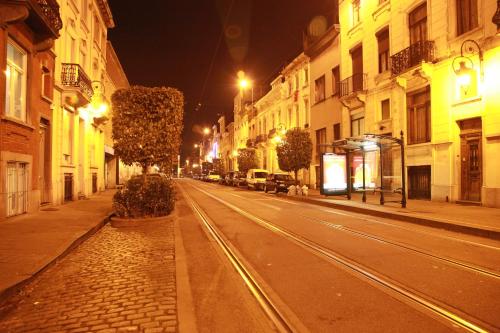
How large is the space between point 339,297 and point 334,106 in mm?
27485

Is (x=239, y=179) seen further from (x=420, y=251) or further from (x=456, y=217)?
(x=420, y=251)

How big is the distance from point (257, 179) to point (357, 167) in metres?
16.6

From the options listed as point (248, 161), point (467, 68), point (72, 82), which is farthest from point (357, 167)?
point (248, 161)

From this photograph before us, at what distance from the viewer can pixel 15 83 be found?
13.6 m

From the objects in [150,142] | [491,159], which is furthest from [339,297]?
[491,159]

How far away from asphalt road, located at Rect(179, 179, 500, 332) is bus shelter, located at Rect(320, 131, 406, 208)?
7799 millimetres

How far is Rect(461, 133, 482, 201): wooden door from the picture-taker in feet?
56.4

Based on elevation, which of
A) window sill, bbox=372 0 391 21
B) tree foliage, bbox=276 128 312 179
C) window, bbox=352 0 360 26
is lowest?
tree foliage, bbox=276 128 312 179

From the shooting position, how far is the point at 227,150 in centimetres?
9281

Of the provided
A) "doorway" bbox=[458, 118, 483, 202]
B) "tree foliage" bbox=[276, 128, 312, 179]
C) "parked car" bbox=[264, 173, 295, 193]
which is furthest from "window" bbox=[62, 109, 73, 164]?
"doorway" bbox=[458, 118, 483, 202]

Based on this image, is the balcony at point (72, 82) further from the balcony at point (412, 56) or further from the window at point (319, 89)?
the window at point (319, 89)

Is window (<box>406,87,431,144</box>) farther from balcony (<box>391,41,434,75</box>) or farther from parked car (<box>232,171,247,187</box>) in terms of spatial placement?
parked car (<box>232,171,247,187</box>)

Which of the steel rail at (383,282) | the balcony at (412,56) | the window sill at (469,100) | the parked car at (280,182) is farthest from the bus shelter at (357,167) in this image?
the steel rail at (383,282)

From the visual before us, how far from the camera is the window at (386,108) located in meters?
24.0
